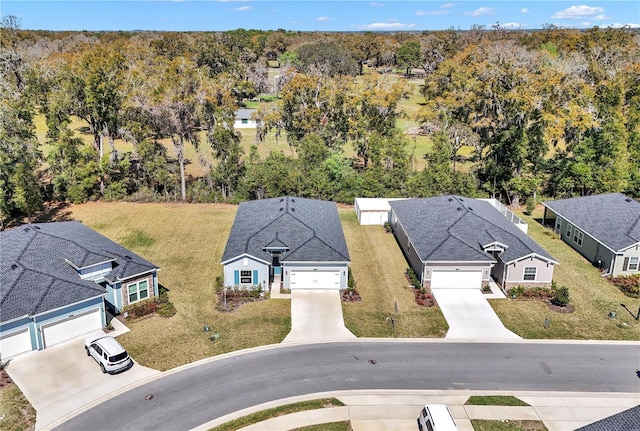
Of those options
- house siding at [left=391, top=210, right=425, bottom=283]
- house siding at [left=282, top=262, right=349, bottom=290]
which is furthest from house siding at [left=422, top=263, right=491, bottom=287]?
house siding at [left=282, top=262, right=349, bottom=290]

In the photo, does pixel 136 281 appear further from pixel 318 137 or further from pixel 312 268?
pixel 318 137

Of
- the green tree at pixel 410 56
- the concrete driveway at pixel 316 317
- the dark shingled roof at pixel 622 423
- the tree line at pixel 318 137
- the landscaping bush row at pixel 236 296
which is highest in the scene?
the green tree at pixel 410 56

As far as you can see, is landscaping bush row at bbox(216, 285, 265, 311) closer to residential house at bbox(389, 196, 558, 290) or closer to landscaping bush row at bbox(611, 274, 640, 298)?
residential house at bbox(389, 196, 558, 290)

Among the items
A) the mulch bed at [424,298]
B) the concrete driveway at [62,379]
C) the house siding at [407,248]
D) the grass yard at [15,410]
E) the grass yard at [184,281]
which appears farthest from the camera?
the house siding at [407,248]

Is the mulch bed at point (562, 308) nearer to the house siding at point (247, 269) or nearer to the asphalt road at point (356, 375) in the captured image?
the asphalt road at point (356, 375)

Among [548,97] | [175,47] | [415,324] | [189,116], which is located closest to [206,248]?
[189,116]

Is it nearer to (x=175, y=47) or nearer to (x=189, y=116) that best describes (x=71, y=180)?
(x=189, y=116)

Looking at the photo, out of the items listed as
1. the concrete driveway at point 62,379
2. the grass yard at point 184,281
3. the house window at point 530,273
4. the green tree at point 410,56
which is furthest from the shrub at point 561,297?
the green tree at point 410,56
